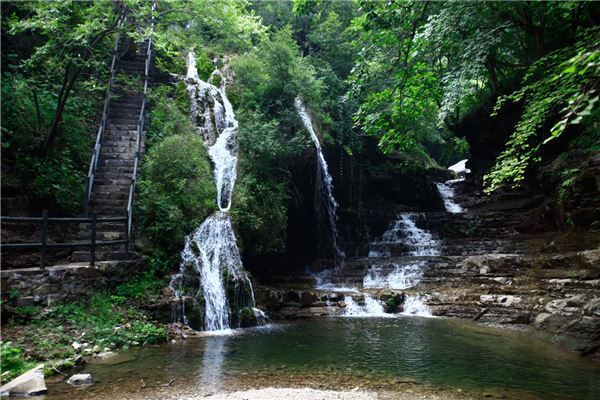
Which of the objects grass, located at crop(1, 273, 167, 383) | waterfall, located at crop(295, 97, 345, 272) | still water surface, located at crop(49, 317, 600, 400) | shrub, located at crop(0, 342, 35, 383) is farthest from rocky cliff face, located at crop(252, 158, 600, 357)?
shrub, located at crop(0, 342, 35, 383)

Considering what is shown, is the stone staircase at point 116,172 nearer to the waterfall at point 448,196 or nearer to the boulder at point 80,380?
the boulder at point 80,380

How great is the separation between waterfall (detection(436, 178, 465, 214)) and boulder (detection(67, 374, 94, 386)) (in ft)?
58.2

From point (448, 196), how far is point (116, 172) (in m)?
16.3

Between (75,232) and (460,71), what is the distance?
10055mm

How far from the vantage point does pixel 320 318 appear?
1027 cm

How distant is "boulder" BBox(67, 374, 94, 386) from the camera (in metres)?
4.99

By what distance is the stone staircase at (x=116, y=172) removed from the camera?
30.7 feet

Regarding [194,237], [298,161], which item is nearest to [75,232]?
[194,237]

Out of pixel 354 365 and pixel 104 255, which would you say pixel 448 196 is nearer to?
pixel 354 365

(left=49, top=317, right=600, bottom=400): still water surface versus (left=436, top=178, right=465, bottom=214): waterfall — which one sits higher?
(left=436, top=178, right=465, bottom=214): waterfall

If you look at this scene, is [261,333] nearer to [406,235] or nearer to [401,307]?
[401,307]

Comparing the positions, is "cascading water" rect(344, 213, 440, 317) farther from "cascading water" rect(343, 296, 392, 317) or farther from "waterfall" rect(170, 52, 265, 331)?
"waterfall" rect(170, 52, 265, 331)

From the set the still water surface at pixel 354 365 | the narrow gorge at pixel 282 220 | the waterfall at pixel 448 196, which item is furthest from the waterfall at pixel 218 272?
the waterfall at pixel 448 196

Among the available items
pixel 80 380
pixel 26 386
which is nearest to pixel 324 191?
pixel 80 380
